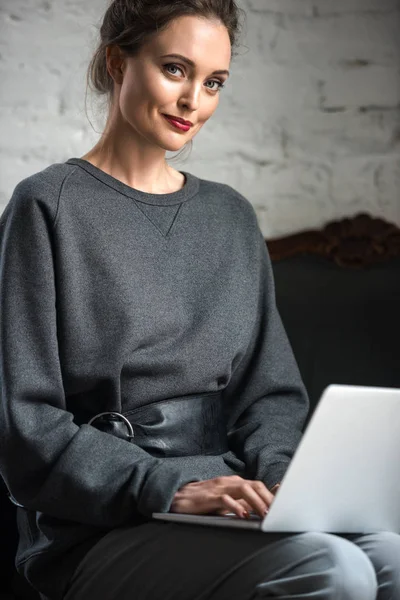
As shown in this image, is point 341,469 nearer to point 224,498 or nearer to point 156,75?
point 224,498

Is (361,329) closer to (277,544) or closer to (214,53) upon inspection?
(214,53)

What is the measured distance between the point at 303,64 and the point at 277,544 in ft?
5.06

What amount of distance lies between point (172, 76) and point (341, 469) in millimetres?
764

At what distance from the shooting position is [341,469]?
1.25m

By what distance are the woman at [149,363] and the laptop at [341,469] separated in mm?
45

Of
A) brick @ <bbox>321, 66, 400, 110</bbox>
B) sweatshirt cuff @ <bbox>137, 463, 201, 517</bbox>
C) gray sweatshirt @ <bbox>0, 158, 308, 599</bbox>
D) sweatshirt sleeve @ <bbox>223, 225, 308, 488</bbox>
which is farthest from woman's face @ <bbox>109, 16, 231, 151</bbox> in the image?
brick @ <bbox>321, 66, 400, 110</bbox>

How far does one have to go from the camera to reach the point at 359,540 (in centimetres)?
142

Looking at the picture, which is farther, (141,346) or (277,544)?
(141,346)

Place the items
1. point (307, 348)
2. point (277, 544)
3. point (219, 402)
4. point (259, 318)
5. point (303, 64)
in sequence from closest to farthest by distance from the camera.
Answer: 1. point (277, 544)
2. point (219, 402)
3. point (259, 318)
4. point (307, 348)
5. point (303, 64)

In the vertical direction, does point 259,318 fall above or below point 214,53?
below

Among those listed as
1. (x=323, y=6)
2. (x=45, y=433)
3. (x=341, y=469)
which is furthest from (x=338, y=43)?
(x=341, y=469)

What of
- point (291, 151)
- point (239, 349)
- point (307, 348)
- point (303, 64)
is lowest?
point (307, 348)

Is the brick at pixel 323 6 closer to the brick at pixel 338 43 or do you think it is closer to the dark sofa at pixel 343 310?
the brick at pixel 338 43

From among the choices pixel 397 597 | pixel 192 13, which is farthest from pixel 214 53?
pixel 397 597
